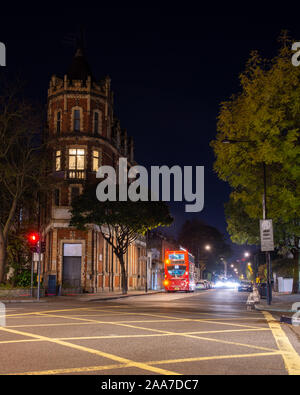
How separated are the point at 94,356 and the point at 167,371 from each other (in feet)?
5.68

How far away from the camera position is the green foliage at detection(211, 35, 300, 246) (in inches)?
794

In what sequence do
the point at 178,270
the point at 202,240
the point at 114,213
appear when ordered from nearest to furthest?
the point at 114,213 → the point at 178,270 → the point at 202,240

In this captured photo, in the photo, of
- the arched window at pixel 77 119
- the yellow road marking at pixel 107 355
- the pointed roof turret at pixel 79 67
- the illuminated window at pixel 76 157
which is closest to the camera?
the yellow road marking at pixel 107 355

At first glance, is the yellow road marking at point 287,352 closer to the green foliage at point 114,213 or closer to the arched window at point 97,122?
the green foliage at point 114,213

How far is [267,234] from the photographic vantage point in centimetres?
2411

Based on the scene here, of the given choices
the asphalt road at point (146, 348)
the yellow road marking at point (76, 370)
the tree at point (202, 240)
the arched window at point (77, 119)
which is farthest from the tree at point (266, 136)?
the tree at point (202, 240)

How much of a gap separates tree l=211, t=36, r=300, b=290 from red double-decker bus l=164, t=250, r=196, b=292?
22.8 metres

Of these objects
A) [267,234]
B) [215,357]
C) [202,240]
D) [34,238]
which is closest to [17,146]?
[34,238]

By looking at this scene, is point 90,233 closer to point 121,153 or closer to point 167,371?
point 121,153

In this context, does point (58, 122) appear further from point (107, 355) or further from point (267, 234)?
point (107, 355)

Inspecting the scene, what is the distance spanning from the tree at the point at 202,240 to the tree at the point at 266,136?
7946 cm

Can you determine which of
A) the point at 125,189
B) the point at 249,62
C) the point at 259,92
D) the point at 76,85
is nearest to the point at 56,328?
the point at 259,92

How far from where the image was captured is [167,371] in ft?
22.3

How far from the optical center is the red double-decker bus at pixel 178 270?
47781 mm
